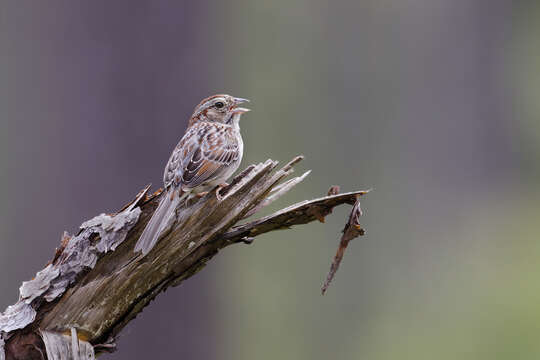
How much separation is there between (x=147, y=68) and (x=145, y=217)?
7.47 feet

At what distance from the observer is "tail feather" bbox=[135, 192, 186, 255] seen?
7.39ft

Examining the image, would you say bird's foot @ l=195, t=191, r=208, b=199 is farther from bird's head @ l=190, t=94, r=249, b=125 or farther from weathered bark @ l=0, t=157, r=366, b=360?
bird's head @ l=190, t=94, r=249, b=125

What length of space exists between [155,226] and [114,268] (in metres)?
0.23

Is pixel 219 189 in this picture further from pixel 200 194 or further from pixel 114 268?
pixel 114 268

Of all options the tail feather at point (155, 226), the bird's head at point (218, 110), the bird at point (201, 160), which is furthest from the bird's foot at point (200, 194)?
the bird's head at point (218, 110)

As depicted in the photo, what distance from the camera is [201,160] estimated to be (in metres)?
2.68

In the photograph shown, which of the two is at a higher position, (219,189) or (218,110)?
(218,110)

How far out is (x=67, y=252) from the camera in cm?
232


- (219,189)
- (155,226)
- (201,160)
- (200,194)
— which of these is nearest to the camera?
(155,226)

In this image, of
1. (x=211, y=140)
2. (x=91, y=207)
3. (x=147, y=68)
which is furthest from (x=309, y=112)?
(x=211, y=140)

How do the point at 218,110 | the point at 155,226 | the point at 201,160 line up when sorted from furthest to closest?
the point at 218,110
the point at 201,160
the point at 155,226

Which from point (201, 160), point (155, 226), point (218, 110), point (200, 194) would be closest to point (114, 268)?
point (155, 226)

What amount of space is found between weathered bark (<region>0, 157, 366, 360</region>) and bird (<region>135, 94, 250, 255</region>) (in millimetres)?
85

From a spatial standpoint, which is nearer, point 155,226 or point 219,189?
point 155,226
